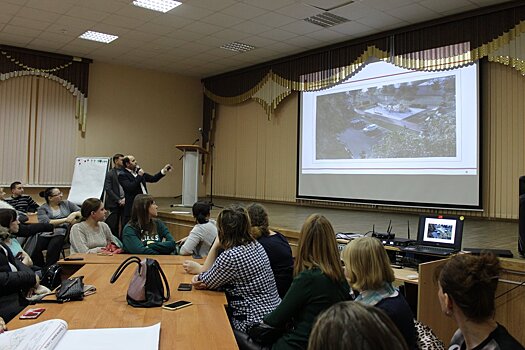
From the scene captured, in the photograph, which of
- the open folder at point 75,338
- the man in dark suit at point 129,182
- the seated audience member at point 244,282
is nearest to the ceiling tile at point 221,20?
the man in dark suit at point 129,182

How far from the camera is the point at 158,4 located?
593cm

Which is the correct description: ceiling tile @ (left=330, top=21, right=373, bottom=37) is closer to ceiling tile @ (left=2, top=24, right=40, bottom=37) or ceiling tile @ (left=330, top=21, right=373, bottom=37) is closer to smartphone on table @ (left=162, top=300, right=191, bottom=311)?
ceiling tile @ (left=2, top=24, right=40, bottom=37)

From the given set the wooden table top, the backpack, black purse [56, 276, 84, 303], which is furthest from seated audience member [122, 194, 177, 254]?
black purse [56, 276, 84, 303]

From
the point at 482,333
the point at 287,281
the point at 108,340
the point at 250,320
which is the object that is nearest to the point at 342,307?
the point at 482,333

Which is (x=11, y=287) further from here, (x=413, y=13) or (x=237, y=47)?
(x=237, y=47)

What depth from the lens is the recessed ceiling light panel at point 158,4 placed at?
230 inches

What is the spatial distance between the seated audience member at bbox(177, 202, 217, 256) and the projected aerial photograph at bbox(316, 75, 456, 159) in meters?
3.93

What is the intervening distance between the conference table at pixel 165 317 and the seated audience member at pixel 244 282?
0.24 ft

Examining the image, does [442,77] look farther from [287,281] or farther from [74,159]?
[74,159]

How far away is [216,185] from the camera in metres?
10.1

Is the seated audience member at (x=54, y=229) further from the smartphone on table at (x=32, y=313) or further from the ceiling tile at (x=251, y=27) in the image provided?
the ceiling tile at (x=251, y=27)

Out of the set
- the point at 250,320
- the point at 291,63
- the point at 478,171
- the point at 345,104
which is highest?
the point at 291,63

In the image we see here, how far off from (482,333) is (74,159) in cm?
839

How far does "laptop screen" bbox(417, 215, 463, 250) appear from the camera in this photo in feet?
11.0
